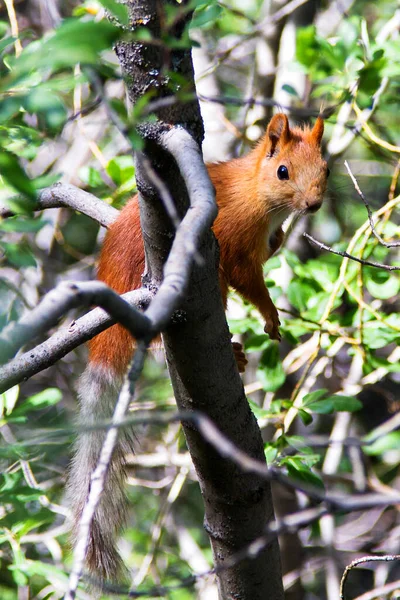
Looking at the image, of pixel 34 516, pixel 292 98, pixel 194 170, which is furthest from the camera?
pixel 292 98

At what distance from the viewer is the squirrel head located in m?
2.07

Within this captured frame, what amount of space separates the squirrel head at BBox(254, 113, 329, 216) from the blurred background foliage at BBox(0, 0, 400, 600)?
0.52 feet

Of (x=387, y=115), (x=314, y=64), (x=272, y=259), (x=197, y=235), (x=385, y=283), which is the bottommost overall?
(x=197, y=235)

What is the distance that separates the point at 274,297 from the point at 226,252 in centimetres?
24

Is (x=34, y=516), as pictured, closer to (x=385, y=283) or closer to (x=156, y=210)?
(x=156, y=210)

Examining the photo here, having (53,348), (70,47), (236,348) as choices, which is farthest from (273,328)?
(70,47)

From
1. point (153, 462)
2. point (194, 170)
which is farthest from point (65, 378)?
point (194, 170)

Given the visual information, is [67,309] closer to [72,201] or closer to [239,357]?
[72,201]

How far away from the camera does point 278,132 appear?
7.17ft

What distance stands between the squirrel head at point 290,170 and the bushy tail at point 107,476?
691mm

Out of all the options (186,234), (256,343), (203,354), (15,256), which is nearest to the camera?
(186,234)

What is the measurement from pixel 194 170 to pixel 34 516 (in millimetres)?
1103

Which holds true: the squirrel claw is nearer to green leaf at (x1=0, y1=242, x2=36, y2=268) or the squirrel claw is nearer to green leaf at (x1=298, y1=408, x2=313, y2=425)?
green leaf at (x1=298, y1=408, x2=313, y2=425)

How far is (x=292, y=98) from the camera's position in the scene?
2.99 m
